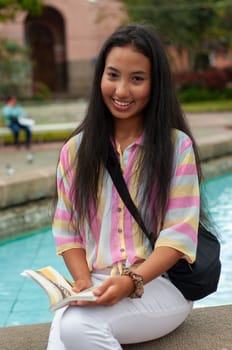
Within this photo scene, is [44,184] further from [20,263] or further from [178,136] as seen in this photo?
[178,136]

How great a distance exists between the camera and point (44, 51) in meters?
36.3

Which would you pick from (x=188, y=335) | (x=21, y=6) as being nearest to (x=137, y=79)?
(x=188, y=335)

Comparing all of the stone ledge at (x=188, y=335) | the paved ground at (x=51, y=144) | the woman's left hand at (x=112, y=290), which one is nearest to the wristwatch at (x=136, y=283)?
the woman's left hand at (x=112, y=290)

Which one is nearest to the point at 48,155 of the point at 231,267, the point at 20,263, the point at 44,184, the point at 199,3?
the point at 44,184

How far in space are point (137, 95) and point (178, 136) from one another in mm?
209

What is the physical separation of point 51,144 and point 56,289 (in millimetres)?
13787

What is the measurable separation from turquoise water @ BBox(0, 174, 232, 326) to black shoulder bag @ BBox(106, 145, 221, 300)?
184 cm

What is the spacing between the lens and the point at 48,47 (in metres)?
36.3

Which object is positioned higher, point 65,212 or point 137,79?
point 137,79

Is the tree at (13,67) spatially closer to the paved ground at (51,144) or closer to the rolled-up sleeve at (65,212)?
the paved ground at (51,144)

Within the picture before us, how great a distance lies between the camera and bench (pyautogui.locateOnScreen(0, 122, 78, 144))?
16.3 metres

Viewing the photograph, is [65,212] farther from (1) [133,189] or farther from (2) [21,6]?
(2) [21,6]

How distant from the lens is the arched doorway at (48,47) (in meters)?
35.8

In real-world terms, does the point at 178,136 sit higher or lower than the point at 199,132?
higher
